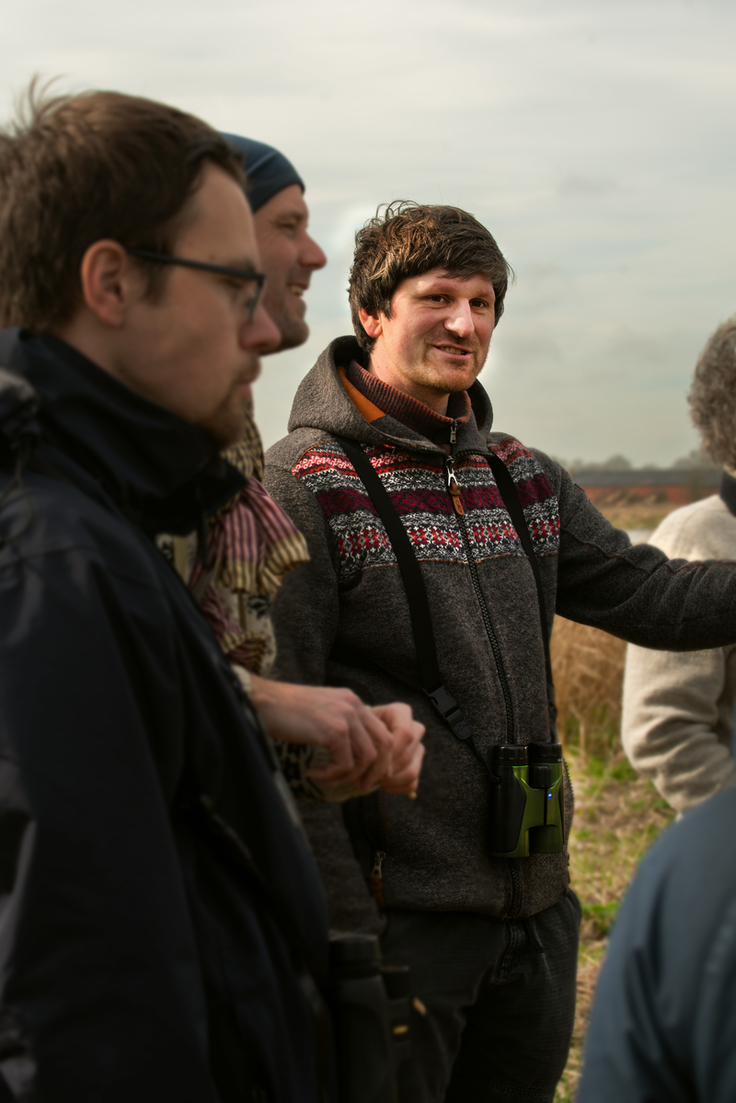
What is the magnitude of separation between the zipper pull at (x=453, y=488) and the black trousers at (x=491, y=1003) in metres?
0.85

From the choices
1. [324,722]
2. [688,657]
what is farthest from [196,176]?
[688,657]

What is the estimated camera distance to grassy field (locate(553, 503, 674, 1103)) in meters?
5.58

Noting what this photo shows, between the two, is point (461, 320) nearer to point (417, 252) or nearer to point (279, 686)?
point (417, 252)

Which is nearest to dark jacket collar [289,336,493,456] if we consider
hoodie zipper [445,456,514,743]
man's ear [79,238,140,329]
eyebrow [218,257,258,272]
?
hoodie zipper [445,456,514,743]

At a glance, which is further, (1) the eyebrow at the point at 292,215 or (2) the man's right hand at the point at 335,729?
(1) the eyebrow at the point at 292,215

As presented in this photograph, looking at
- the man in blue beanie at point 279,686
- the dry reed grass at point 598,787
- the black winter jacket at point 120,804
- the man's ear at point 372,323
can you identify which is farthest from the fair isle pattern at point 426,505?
the dry reed grass at point 598,787

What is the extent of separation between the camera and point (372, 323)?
268cm

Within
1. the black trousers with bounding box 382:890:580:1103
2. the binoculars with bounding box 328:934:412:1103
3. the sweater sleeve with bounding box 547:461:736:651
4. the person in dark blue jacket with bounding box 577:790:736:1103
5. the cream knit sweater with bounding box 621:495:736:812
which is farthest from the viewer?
the cream knit sweater with bounding box 621:495:736:812

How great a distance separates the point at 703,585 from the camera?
249 cm

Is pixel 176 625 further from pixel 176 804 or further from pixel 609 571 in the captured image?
pixel 609 571

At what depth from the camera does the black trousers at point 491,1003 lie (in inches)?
81.9

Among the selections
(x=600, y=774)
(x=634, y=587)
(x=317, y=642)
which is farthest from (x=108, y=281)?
(x=600, y=774)

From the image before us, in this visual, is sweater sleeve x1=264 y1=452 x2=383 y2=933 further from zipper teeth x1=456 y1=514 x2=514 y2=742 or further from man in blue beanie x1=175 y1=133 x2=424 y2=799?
zipper teeth x1=456 y1=514 x2=514 y2=742

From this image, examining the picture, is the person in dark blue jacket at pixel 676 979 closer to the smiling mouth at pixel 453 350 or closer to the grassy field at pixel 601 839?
the smiling mouth at pixel 453 350
